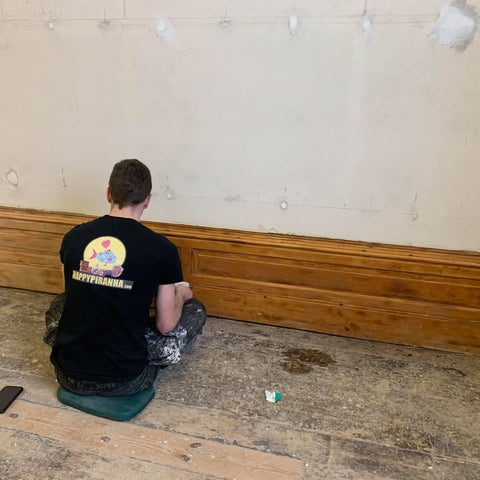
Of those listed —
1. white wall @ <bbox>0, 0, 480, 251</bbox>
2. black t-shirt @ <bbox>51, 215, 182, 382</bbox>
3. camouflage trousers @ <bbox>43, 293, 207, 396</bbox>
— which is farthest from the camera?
white wall @ <bbox>0, 0, 480, 251</bbox>

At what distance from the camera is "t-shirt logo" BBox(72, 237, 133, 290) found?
152 cm

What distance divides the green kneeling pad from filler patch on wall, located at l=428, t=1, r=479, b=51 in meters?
1.81

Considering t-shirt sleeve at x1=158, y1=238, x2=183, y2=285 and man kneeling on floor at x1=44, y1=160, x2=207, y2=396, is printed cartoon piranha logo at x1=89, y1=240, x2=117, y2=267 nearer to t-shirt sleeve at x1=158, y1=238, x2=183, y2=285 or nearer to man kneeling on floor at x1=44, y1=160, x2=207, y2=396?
man kneeling on floor at x1=44, y1=160, x2=207, y2=396

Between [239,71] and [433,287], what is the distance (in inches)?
51.4

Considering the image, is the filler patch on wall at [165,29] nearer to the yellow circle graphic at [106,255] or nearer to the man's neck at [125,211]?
the man's neck at [125,211]

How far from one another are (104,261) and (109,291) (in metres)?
0.11

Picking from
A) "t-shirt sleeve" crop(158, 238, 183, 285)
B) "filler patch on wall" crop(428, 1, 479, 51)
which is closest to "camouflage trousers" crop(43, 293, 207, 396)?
"t-shirt sleeve" crop(158, 238, 183, 285)

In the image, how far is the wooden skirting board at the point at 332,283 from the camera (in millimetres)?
2002

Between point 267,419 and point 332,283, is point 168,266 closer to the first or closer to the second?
point 267,419

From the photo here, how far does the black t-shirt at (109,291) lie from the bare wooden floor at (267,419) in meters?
0.23

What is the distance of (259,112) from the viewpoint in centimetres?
201

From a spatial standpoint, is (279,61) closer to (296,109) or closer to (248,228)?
(296,109)

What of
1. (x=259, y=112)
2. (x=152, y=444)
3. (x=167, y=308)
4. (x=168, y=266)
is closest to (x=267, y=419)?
(x=152, y=444)

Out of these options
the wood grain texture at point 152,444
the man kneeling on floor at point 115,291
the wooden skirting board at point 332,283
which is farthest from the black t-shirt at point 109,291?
the wooden skirting board at point 332,283
